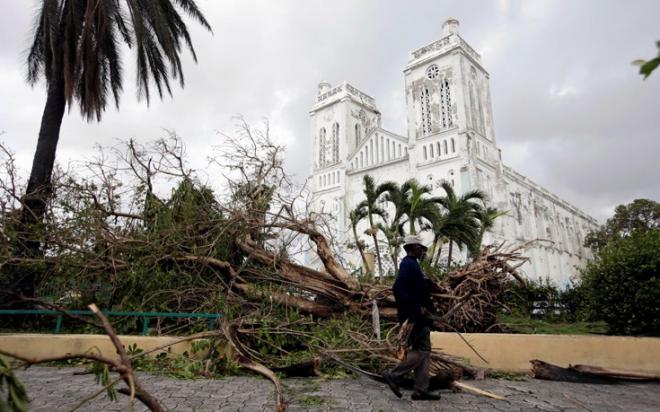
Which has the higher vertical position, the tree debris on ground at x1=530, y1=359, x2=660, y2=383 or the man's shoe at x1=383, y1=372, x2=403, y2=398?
the man's shoe at x1=383, y1=372, x2=403, y2=398

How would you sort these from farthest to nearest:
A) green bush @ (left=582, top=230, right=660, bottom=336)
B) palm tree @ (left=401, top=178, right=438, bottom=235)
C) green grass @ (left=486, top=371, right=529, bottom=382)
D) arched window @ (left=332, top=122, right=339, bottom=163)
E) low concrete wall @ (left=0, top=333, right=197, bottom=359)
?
arched window @ (left=332, top=122, right=339, bottom=163) → palm tree @ (left=401, top=178, right=438, bottom=235) → green bush @ (left=582, top=230, right=660, bottom=336) → low concrete wall @ (left=0, top=333, right=197, bottom=359) → green grass @ (left=486, top=371, right=529, bottom=382)

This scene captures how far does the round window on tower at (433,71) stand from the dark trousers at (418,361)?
→ 27.8 metres

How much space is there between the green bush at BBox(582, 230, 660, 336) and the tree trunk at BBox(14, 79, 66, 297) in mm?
9865

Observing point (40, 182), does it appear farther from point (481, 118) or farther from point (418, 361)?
point (481, 118)

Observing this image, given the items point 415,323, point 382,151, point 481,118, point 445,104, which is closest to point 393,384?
point 415,323

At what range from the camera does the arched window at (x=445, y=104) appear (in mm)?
27344

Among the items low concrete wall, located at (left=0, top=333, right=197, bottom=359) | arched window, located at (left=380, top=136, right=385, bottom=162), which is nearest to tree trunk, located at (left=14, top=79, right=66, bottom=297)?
low concrete wall, located at (left=0, top=333, right=197, bottom=359)

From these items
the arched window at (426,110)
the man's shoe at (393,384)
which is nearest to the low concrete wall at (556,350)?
the man's shoe at (393,384)

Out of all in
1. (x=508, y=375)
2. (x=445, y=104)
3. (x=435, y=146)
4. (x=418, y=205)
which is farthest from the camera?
(x=445, y=104)

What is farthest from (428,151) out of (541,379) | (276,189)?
(541,379)

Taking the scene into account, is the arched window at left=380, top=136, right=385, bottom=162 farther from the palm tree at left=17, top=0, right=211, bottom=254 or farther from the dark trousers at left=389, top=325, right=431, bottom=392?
the dark trousers at left=389, top=325, right=431, bottom=392

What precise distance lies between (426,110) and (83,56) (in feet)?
79.3

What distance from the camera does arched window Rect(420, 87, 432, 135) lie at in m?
28.4

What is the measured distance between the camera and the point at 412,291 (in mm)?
3938
